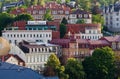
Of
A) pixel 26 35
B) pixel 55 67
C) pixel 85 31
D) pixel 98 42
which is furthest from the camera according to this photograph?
pixel 85 31

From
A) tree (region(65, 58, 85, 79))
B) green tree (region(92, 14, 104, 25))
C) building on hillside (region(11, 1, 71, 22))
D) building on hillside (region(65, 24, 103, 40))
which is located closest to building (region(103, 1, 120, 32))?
green tree (region(92, 14, 104, 25))

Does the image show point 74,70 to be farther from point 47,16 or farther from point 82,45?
point 47,16

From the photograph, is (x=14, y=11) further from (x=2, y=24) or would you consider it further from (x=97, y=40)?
(x=97, y=40)

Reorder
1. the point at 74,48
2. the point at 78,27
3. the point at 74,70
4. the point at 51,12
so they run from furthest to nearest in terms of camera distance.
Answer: the point at 51,12 → the point at 78,27 → the point at 74,48 → the point at 74,70

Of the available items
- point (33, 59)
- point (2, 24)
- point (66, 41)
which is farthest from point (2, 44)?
point (2, 24)

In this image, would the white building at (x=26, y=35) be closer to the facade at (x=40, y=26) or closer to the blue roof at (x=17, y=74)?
the facade at (x=40, y=26)

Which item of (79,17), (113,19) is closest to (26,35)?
(79,17)

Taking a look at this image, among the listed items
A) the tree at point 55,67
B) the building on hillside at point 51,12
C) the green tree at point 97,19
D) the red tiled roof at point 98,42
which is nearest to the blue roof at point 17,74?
the tree at point 55,67

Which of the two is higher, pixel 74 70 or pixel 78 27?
pixel 78 27

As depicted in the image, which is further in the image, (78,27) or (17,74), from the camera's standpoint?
(78,27)
